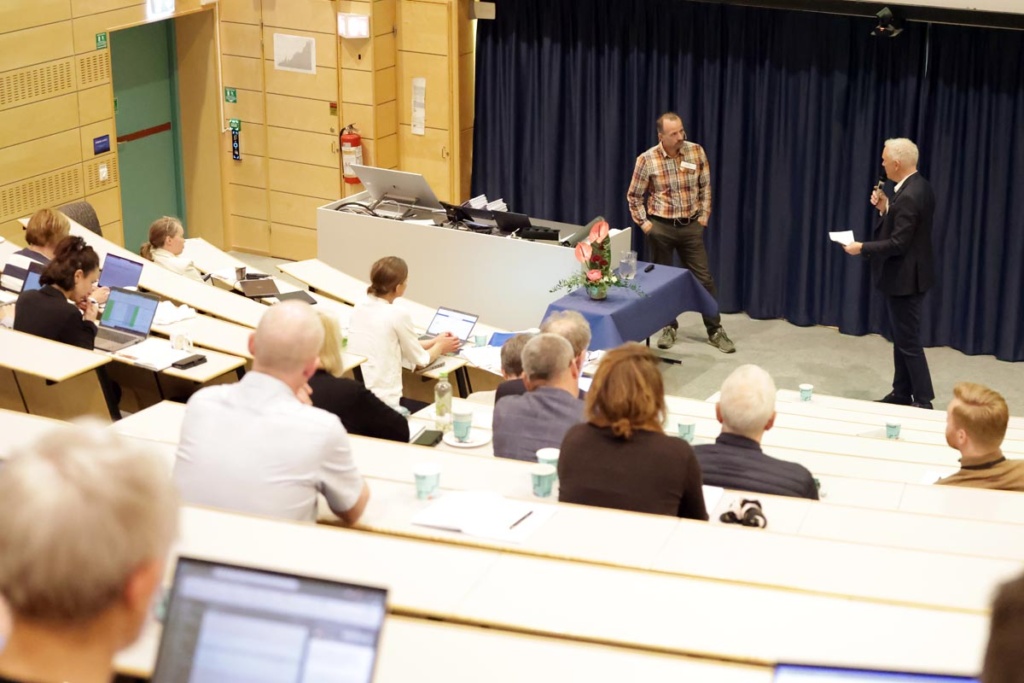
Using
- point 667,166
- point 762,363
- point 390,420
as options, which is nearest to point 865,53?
point 667,166

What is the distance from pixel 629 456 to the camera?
3.39m

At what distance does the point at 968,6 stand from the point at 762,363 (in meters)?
2.52

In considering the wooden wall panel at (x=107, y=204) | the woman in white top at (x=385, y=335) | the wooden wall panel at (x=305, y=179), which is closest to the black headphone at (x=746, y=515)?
the woman in white top at (x=385, y=335)

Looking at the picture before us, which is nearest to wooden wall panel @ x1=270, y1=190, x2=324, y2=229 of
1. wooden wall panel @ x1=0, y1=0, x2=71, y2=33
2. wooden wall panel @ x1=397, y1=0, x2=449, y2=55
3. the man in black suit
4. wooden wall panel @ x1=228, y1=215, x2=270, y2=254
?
wooden wall panel @ x1=228, y1=215, x2=270, y2=254

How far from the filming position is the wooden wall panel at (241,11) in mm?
10078

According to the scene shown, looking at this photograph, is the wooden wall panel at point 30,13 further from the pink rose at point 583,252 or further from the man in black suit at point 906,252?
the man in black suit at point 906,252

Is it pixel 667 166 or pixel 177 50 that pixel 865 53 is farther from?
pixel 177 50

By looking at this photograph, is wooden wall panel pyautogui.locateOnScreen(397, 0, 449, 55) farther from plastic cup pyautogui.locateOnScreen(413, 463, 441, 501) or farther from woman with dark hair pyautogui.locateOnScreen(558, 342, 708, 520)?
plastic cup pyautogui.locateOnScreen(413, 463, 441, 501)

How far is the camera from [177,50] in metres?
10.4

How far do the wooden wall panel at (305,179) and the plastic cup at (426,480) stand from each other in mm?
7154

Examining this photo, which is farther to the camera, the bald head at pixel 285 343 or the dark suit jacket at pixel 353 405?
the dark suit jacket at pixel 353 405

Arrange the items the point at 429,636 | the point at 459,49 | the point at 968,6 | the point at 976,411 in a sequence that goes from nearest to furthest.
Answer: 1. the point at 429,636
2. the point at 976,411
3. the point at 968,6
4. the point at 459,49

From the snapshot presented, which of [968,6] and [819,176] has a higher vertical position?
[968,6]

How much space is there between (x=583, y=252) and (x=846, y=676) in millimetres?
5910
